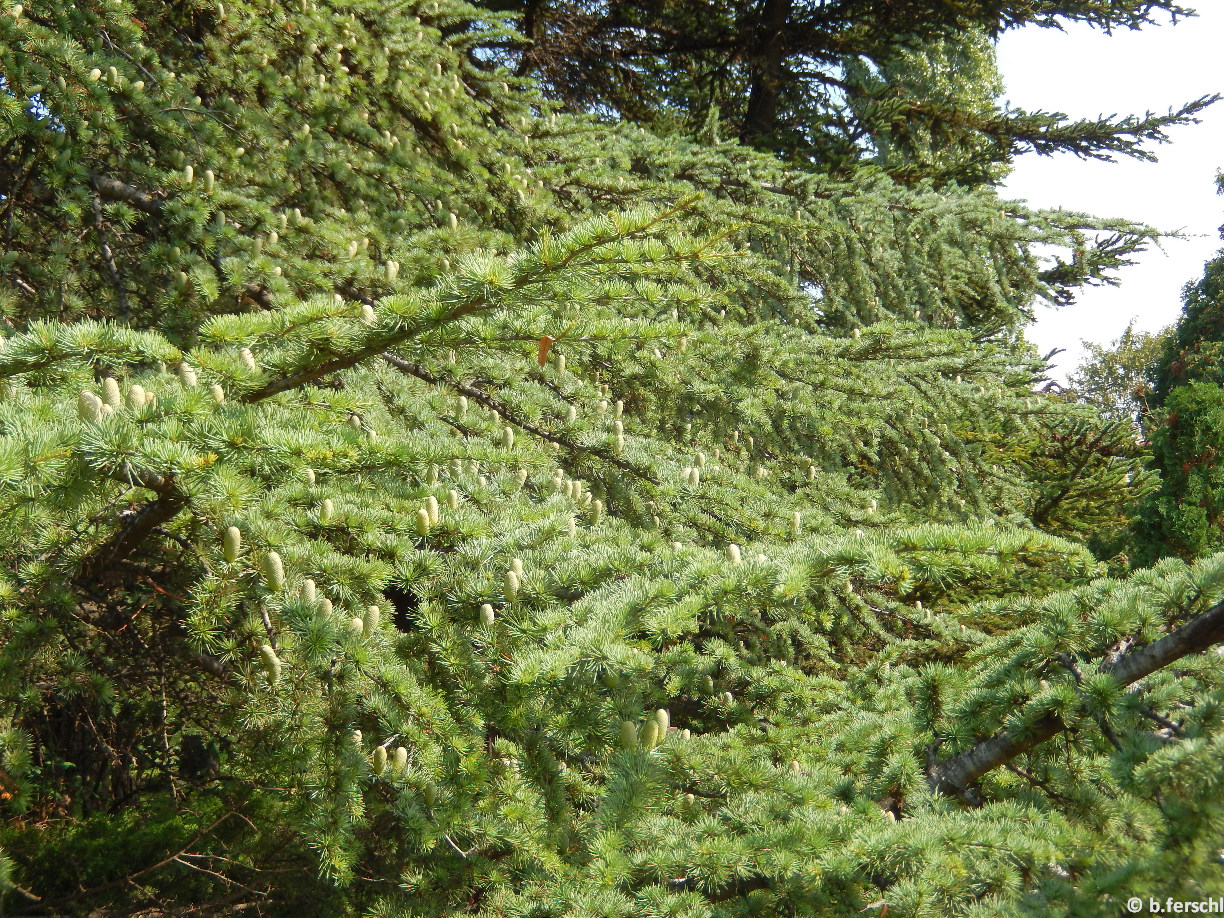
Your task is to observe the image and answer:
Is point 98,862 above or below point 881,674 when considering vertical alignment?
below

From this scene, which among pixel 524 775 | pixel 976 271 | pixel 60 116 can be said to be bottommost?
pixel 524 775

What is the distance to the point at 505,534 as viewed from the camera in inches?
97.8

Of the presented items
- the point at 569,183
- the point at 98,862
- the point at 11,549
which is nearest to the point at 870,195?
the point at 569,183

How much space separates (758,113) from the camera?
8.31 m

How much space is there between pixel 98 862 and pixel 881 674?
4243mm

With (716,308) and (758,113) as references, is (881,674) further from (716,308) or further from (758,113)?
(758,113)

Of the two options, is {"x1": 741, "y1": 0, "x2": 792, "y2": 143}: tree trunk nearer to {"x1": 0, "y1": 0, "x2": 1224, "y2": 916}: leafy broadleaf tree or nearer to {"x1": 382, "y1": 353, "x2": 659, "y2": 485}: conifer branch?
{"x1": 0, "y1": 0, "x2": 1224, "y2": 916}: leafy broadleaf tree

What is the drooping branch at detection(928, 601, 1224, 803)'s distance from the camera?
166 centimetres

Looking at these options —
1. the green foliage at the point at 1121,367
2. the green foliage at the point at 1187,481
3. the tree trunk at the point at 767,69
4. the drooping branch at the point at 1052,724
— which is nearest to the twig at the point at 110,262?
the drooping branch at the point at 1052,724

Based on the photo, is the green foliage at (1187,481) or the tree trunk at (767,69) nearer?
the tree trunk at (767,69)

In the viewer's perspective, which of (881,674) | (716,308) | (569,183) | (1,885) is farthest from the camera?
(716,308)

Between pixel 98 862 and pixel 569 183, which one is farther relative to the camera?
pixel 569 183

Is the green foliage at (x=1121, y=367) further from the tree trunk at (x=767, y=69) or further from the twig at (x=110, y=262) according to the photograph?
the twig at (x=110, y=262)

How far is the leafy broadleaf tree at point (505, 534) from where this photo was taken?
1844 millimetres
